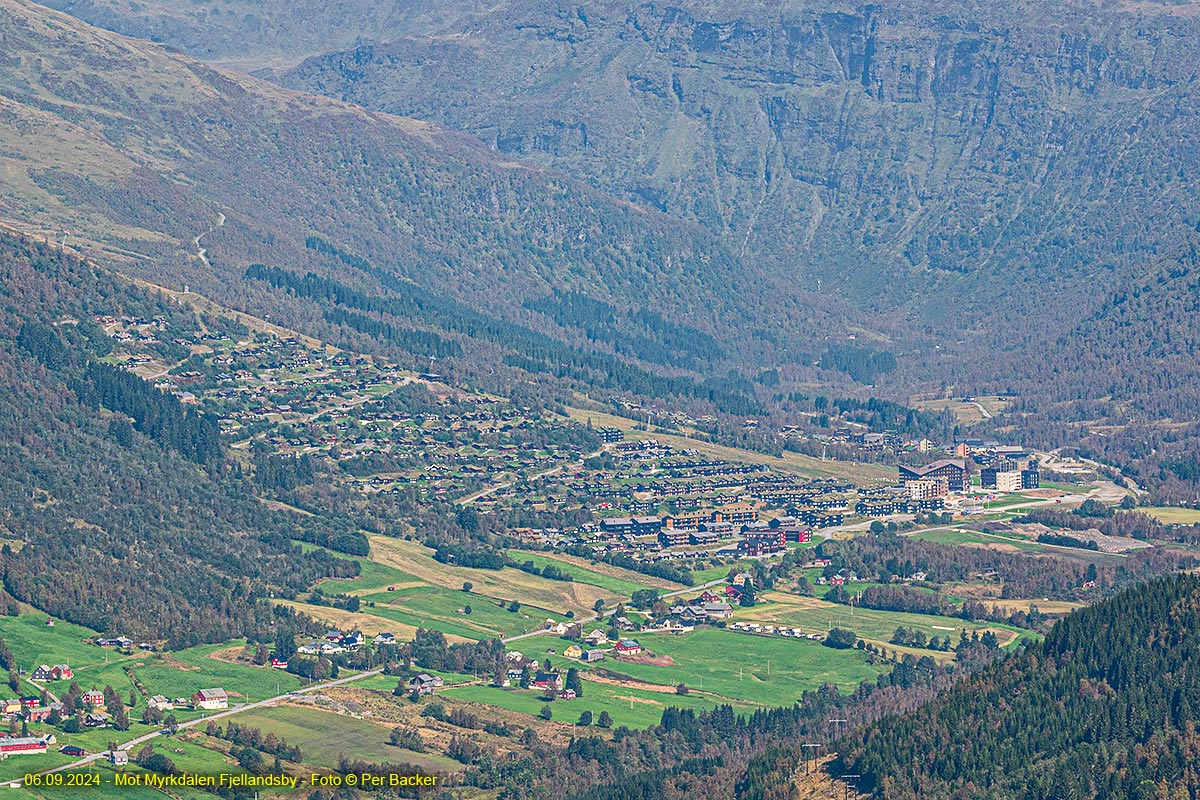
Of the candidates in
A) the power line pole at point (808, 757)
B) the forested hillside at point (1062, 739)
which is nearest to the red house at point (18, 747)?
the power line pole at point (808, 757)

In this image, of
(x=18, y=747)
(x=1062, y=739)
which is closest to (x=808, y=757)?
(x=1062, y=739)

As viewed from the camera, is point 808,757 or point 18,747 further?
point 18,747

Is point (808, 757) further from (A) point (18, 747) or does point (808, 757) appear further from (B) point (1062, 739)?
(A) point (18, 747)

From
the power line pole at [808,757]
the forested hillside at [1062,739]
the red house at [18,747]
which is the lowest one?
the red house at [18,747]

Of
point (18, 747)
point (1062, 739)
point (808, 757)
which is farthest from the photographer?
point (18, 747)

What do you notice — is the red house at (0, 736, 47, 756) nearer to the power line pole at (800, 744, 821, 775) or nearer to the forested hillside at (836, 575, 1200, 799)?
the power line pole at (800, 744, 821, 775)

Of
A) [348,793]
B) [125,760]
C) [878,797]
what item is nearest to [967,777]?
[878,797]

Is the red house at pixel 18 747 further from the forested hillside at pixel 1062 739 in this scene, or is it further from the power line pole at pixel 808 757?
the forested hillside at pixel 1062 739

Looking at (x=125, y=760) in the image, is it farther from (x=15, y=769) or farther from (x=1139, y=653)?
(x=1139, y=653)

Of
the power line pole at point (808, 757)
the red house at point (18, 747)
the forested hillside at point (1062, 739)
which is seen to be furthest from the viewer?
the red house at point (18, 747)
